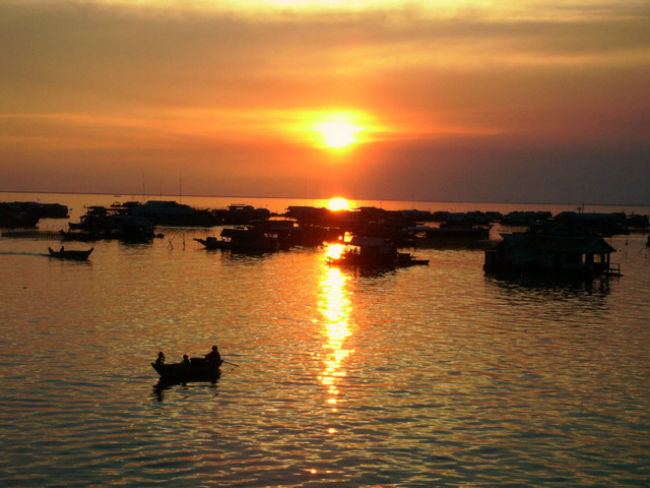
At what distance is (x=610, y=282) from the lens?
7494 centimetres

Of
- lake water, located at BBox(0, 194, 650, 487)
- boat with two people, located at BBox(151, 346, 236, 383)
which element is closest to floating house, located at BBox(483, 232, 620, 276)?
lake water, located at BBox(0, 194, 650, 487)

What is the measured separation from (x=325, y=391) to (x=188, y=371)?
6.42m

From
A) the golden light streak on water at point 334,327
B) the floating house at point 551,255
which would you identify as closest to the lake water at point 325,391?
the golden light streak on water at point 334,327

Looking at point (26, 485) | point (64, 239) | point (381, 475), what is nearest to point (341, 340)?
point (381, 475)

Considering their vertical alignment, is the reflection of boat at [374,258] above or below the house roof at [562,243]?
below

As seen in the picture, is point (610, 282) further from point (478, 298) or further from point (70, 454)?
point (70, 454)

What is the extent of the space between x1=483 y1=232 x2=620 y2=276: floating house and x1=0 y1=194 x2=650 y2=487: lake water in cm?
1464

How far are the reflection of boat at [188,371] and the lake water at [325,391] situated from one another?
0.60 m

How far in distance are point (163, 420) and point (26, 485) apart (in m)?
6.23

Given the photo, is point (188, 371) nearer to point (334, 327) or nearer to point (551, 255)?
point (334, 327)

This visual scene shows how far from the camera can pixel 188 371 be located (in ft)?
99.6

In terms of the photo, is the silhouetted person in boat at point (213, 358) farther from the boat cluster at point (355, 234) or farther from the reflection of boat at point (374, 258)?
the reflection of boat at point (374, 258)

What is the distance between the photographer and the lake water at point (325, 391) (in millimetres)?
21281

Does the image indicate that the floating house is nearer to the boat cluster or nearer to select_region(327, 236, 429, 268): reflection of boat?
the boat cluster
